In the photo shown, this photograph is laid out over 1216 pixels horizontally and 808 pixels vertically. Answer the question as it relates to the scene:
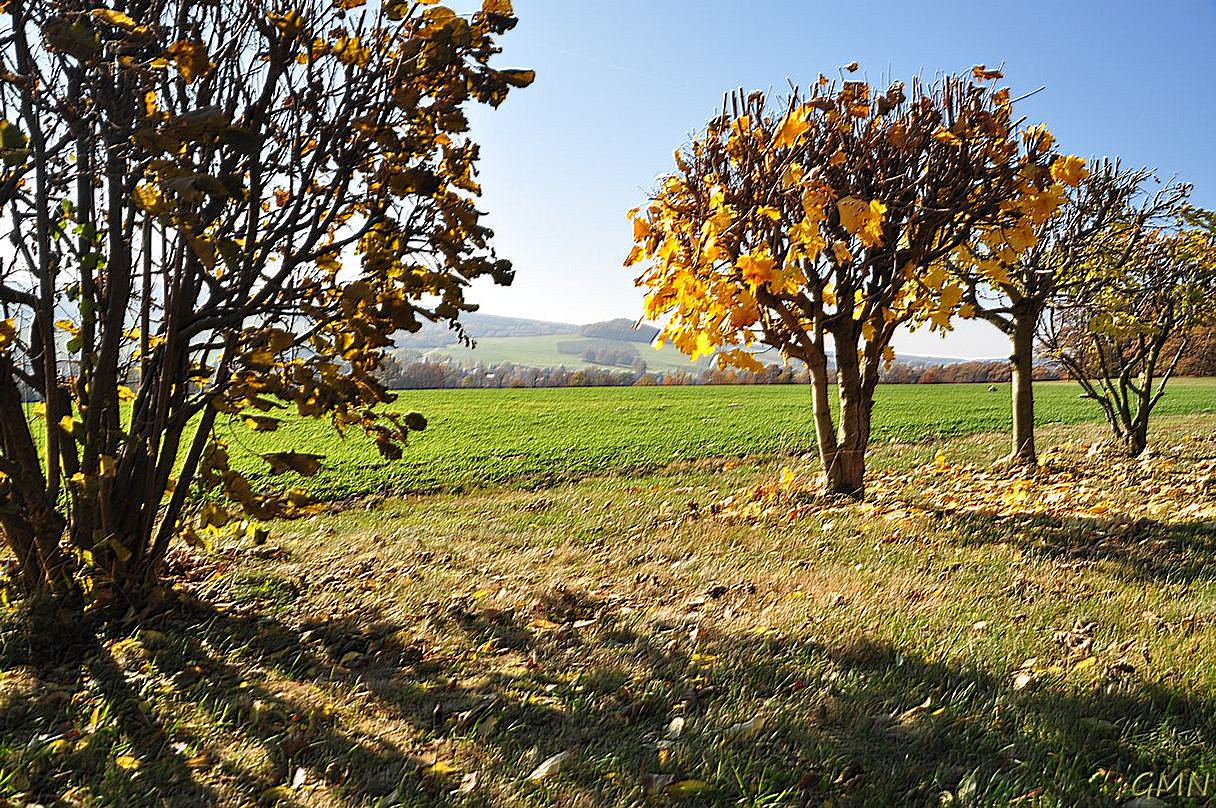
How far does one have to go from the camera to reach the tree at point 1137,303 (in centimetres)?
905

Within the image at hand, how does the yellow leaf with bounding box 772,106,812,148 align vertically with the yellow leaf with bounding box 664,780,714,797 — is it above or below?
above

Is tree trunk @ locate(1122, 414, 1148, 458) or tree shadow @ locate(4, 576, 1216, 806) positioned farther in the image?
tree trunk @ locate(1122, 414, 1148, 458)

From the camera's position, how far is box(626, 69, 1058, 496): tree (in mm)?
6000

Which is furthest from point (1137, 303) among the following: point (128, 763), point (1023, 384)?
point (128, 763)

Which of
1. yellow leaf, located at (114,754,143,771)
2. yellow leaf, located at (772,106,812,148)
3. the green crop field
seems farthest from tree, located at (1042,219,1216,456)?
yellow leaf, located at (114,754,143,771)

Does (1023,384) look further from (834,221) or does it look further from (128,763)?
(128,763)

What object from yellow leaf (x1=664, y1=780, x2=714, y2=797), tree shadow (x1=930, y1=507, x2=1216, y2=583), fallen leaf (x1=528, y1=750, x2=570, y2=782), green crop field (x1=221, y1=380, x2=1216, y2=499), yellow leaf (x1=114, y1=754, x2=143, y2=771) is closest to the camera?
yellow leaf (x1=664, y1=780, x2=714, y2=797)

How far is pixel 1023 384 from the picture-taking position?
930 centimetres

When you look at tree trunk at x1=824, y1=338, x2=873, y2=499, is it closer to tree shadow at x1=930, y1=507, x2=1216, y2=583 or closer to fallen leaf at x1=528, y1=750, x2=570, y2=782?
tree shadow at x1=930, y1=507, x2=1216, y2=583

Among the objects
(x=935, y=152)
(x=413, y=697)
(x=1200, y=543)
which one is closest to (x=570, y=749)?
(x=413, y=697)

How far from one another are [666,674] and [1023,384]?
26.1 feet

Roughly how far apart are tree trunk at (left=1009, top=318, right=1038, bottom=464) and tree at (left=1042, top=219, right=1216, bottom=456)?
1.59 ft

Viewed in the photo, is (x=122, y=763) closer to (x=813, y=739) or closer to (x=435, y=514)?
(x=813, y=739)

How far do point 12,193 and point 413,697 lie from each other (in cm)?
299
